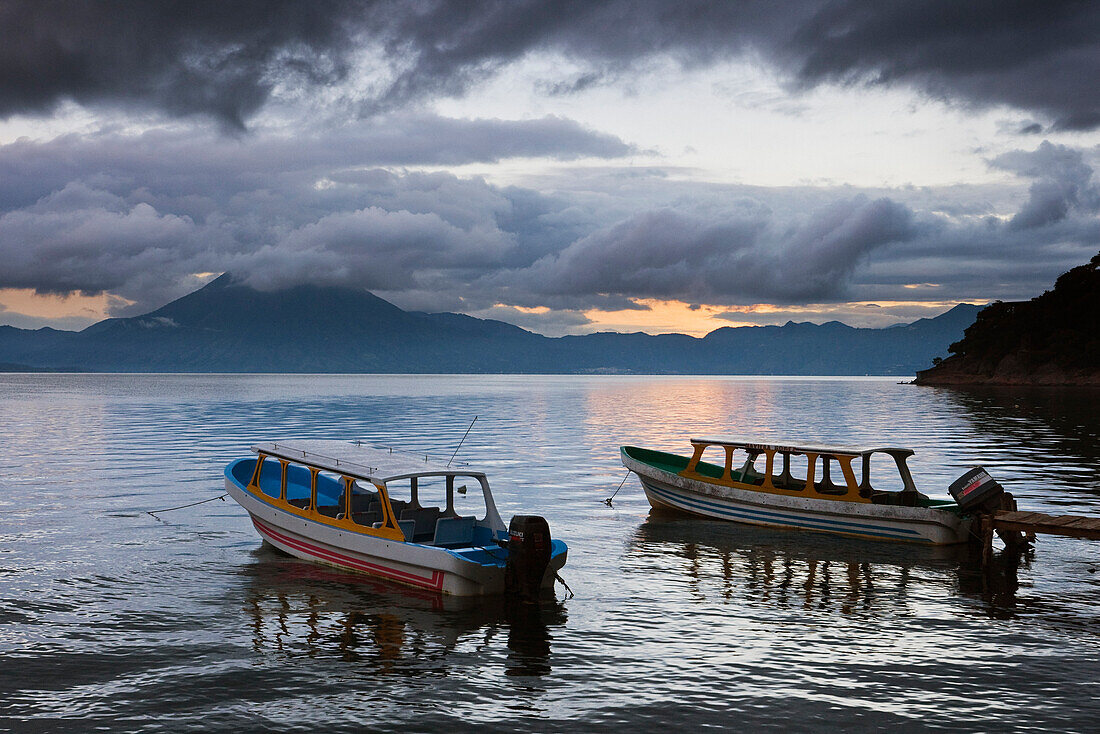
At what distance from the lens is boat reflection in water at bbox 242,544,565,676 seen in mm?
15609

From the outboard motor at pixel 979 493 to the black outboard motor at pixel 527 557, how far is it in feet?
42.7

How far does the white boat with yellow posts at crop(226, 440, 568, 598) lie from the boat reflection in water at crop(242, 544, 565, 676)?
51 centimetres

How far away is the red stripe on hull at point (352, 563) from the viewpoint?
19688 mm

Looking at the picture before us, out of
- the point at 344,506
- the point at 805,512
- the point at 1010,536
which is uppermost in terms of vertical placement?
the point at 344,506

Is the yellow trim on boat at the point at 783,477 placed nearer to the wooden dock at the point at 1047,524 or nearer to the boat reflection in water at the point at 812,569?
the boat reflection in water at the point at 812,569

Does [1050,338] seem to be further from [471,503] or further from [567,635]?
[567,635]

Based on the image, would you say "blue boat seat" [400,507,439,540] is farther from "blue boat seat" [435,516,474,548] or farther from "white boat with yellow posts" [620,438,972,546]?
"white boat with yellow posts" [620,438,972,546]

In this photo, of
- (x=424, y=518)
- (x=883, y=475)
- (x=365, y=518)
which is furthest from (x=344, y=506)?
(x=883, y=475)

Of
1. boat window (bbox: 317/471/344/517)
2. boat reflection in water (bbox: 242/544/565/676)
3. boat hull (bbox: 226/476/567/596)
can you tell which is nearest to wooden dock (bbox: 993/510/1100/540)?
boat hull (bbox: 226/476/567/596)

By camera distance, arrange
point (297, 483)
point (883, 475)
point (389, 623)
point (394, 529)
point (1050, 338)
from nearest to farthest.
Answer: point (389, 623)
point (394, 529)
point (297, 483)
point (883, 475)
point (1050, 338)

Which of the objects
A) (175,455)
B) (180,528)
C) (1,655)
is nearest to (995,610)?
(1,655)

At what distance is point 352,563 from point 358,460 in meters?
2.72

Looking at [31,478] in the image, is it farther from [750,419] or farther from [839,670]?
[750,419]

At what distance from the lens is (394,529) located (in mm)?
20500
